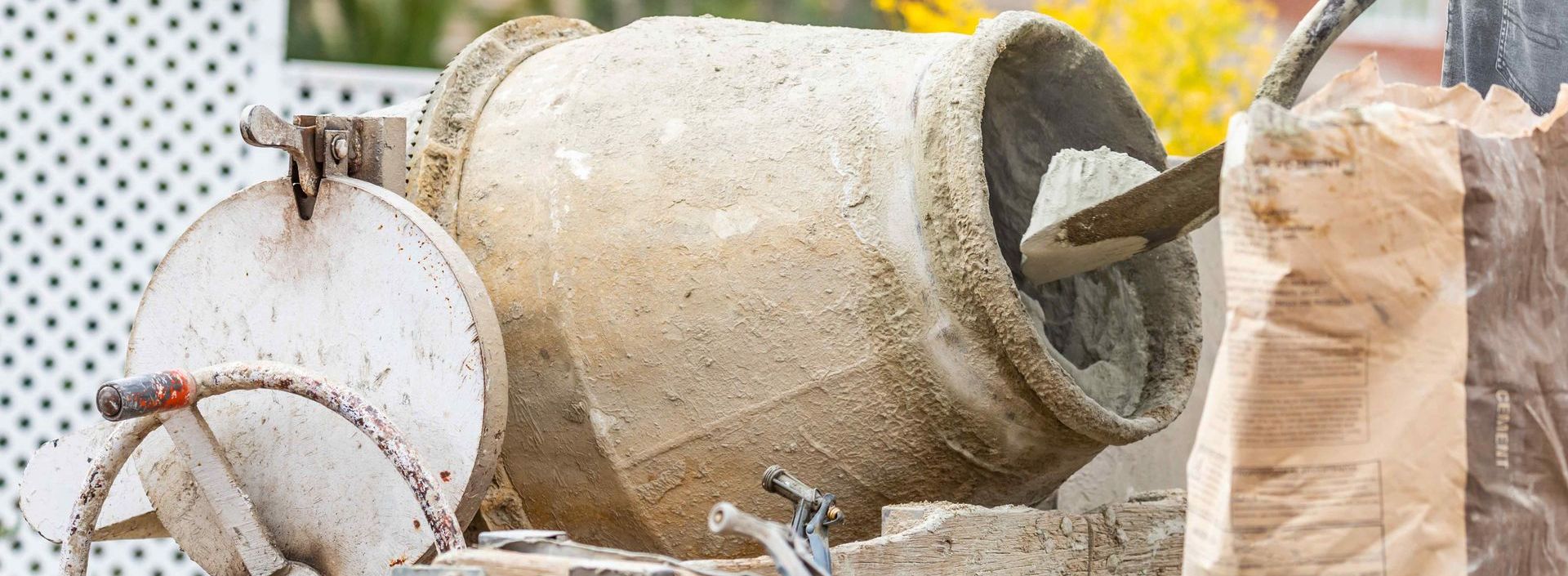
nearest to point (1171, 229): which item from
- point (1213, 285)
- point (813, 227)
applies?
point (813, 227)

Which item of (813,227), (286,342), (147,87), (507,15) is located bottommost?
(286,342)

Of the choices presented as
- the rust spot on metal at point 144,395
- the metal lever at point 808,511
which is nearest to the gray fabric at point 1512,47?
the metal lever at point 808,511

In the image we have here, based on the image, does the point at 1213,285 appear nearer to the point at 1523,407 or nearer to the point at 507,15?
the point at 1523,407

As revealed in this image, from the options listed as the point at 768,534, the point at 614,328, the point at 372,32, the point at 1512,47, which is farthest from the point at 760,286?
the point at 372,32

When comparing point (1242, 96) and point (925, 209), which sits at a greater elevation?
point (1242, 96)

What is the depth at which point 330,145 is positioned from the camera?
2246 millimetres

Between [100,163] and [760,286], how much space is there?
410 cm

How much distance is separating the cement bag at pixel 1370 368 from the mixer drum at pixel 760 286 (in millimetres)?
712

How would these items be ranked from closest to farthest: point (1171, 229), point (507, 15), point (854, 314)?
point (854, 314)
point (1171, 229)
point (507, 15)

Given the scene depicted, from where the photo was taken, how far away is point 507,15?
29.5ft

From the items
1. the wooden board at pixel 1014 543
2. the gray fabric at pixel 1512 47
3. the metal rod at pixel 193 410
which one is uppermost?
the gray fabric at pixel 1512 47

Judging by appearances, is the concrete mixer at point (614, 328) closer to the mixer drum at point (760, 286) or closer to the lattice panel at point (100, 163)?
the mixer drum at point (760, 286)

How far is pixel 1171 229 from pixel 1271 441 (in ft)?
3.12

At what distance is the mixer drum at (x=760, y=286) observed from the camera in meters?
2.17
